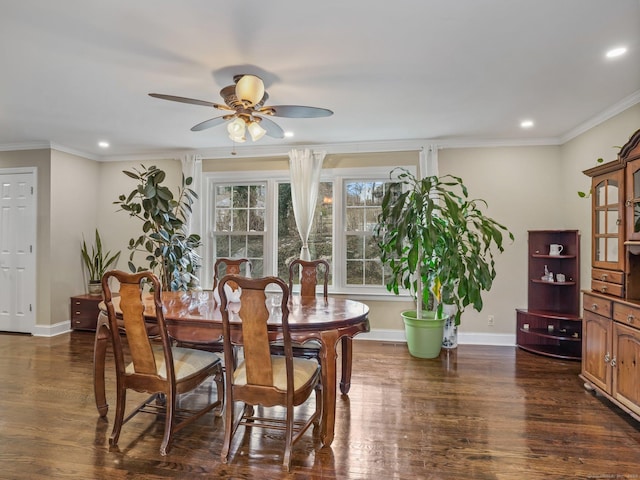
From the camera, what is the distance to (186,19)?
202cm

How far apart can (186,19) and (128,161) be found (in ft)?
12.7

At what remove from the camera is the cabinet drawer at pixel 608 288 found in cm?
268

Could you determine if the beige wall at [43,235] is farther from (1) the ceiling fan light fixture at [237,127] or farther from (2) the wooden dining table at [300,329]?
(1) the ceiling fan light fixture at [237,127]

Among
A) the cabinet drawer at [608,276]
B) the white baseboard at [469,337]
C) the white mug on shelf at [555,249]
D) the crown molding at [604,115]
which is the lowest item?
the white baseboard at [469,337]

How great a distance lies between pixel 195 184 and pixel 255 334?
3559 mm

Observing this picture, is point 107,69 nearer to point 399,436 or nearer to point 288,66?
point 288,66

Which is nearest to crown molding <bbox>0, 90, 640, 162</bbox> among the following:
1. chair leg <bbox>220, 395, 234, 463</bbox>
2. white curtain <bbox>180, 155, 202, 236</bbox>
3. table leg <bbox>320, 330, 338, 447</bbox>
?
white curtain <bbox>180, 155, 202, 236</bbox>

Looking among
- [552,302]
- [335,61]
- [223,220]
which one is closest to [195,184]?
[223,220]

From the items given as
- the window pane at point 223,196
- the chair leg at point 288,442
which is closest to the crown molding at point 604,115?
the chair leg at point 288,442

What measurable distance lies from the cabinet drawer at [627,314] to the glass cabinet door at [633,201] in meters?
0.51

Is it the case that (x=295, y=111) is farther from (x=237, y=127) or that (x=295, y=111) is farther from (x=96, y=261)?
(x=96, y=261)

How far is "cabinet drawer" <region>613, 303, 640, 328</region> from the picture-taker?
2412 mm

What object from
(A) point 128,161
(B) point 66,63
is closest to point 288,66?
(B) point 66,63

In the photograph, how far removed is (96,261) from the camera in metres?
5.18
